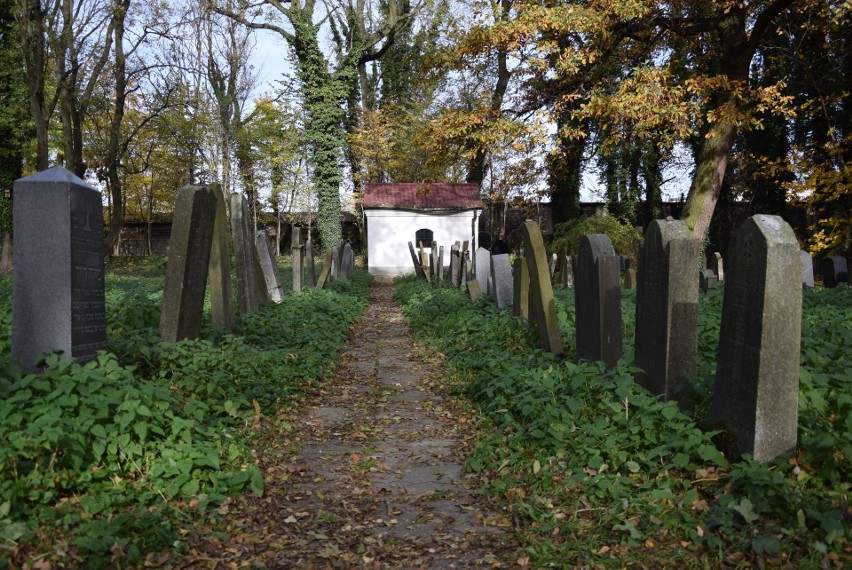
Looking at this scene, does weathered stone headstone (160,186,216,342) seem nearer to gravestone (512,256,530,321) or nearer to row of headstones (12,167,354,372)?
row of headstones (12,167,354,372)

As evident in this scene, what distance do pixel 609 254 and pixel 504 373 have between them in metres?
1.57

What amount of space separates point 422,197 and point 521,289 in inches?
1013

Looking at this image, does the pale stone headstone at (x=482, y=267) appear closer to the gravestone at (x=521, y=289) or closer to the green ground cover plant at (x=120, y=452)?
the gravestone at (x=521, y=289)

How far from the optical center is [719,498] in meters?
3.86

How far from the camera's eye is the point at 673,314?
5.43 meters

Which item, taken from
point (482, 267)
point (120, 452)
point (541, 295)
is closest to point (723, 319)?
point (541, 295)

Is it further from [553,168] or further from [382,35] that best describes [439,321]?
[382,35]

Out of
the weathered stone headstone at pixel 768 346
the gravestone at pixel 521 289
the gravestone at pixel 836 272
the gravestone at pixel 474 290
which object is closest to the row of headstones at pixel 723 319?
the weathered stone headstone at pixel 768 346

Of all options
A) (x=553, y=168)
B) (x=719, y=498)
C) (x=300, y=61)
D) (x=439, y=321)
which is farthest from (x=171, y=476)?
(x=300, y=61)

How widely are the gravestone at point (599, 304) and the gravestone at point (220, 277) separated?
4.59 meters

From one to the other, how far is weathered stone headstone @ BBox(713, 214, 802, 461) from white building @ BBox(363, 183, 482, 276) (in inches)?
1196

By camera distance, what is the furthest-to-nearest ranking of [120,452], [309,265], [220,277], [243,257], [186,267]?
[309,265]
[243,257]
[220,277]
[186,267]
[120,452]

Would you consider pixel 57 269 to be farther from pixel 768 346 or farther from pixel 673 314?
pixel 768 346

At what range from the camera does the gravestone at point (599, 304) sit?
266 inches
